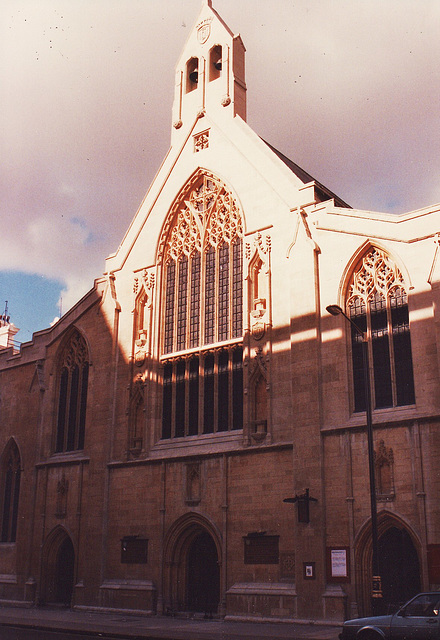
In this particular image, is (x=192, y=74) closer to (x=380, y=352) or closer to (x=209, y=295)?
(x=209, y=295)

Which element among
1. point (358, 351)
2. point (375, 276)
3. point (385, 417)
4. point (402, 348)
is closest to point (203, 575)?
point (385, 417)

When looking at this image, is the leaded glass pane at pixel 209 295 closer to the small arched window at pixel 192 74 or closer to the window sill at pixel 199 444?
the window sill at pixel 199 444

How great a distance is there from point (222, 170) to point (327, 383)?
10.5m

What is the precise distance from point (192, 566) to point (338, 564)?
6590 mm

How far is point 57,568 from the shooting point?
30.4m

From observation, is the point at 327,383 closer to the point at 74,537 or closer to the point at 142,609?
the point at 142,609

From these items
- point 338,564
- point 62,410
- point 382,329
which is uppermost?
point 382,329

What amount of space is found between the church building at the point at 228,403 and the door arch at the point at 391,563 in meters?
0.06

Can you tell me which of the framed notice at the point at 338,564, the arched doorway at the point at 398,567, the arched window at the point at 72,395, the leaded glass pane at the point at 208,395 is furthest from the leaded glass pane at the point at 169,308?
the arched doorway at the point at 398,567

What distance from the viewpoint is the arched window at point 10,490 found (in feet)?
107

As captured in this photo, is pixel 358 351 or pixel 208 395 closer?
pixel 358 351

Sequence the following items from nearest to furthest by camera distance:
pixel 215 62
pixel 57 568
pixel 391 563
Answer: pixel 391 563, pixel 57 568, pixel 215 62

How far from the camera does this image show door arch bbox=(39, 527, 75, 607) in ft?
98.2

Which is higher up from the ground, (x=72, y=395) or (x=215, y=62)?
(x=215, y=62)
